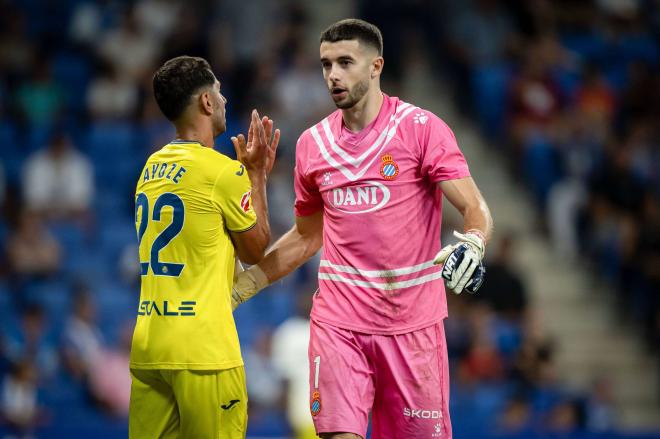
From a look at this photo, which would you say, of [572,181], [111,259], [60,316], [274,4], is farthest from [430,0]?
[60,316]

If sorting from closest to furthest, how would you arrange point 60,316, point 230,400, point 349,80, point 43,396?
point 230,400 → point 349,80 → point 43,396 → point 60,316

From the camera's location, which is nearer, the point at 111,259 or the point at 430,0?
the point at 111,259

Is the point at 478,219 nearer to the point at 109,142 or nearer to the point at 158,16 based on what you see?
the point at 109,142

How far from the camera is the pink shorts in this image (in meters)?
5.33

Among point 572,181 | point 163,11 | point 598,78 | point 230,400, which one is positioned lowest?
point 230,400

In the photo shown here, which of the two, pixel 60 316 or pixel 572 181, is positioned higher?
pixel 572 181

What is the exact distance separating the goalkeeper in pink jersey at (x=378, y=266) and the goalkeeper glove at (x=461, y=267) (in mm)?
358

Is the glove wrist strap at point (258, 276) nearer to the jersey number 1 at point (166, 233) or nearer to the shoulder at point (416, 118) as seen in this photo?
the jersey number 1 at point (166, 233)

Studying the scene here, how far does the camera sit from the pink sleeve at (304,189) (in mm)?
5688

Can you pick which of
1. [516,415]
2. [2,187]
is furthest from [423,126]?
[2,187]

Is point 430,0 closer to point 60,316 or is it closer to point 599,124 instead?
point 599,124

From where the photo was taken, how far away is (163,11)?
13.4 m

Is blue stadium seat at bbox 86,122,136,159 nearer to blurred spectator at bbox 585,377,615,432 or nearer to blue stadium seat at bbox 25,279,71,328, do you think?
blue stadium seat at bbox 25,279,71,328

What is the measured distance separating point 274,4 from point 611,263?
17.1 feet
